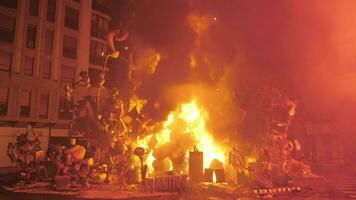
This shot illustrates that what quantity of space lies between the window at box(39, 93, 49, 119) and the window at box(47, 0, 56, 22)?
25.7ft

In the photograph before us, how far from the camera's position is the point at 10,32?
2923 cm

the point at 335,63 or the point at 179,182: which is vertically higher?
the point at 335,63

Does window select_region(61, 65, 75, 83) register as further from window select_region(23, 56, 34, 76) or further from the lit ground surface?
the lit ground surface

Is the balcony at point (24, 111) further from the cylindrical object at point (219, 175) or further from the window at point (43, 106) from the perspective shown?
the cylindrical object at point (219, 175)

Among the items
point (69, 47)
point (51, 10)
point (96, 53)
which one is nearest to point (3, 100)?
point (69, 47)

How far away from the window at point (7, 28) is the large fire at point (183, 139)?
1663 centimetres

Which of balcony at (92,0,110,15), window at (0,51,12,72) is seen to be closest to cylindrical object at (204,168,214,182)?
window at (0,51,12,72)

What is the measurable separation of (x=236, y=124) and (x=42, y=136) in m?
18.6

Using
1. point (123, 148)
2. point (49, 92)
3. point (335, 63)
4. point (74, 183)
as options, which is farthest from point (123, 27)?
point (335, 63)

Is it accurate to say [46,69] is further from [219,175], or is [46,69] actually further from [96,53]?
[219,175]

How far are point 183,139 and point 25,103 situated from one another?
15.8m

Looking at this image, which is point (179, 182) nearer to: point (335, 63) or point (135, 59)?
point (135, 59)

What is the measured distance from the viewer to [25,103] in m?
29.5

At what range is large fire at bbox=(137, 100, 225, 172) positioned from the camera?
880 inches
